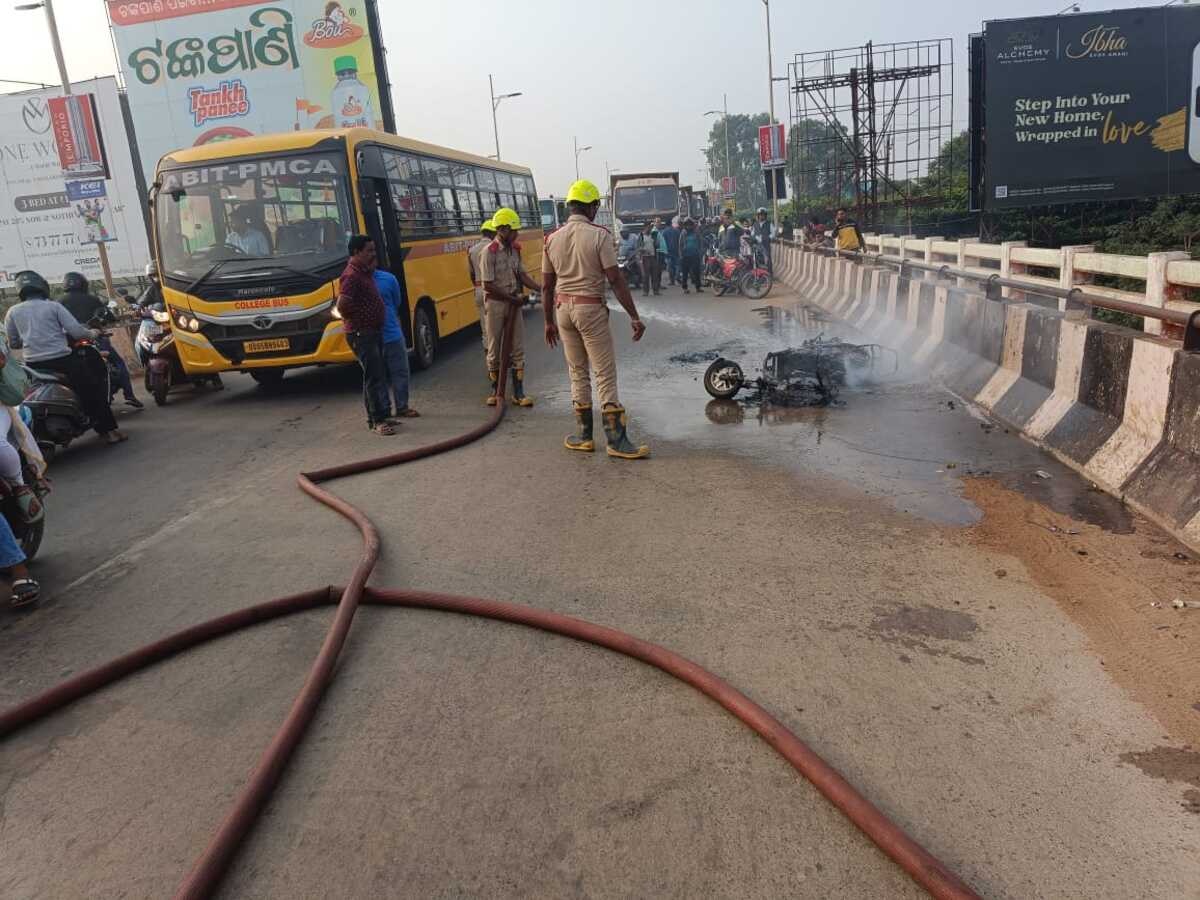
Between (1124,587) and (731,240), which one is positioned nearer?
(1124,587)

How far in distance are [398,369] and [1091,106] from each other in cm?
1566

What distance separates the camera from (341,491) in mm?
5895

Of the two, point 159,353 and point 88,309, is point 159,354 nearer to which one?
point 159,353

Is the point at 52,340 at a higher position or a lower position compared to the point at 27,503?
higher

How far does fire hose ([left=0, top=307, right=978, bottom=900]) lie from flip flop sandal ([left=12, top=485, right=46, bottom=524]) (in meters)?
1.72

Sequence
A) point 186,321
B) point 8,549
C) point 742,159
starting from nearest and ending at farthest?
1. point 8,549
2. point 186,321
3. point 742,159

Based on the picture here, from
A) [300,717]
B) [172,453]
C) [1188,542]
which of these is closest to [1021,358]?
[1188,542]

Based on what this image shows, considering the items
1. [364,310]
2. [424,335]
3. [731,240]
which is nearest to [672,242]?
[731,240]

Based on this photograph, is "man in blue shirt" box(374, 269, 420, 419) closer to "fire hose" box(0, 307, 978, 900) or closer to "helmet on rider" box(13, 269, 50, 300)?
"helmet on rider" box(13, 269, 50, 300)

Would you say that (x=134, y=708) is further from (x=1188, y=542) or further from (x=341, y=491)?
(x=1188, y=542)

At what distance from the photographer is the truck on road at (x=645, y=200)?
27453 mm

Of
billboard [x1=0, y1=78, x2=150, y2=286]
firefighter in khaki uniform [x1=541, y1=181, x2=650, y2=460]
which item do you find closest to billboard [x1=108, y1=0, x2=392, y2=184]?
billboard [x1=0, y1=78, x2=150, y2=286]

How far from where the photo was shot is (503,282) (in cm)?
822

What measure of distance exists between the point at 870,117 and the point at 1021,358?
67.2 ft
